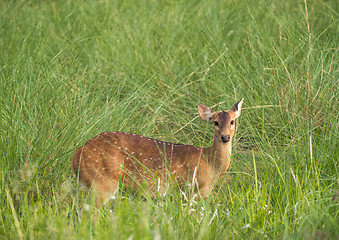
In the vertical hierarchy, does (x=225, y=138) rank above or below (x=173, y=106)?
above

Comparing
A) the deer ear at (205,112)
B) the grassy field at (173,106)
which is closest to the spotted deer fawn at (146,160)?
the deer ear at (205,112)

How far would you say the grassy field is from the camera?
10.4 feet

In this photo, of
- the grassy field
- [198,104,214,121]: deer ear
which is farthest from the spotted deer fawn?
the grassy field

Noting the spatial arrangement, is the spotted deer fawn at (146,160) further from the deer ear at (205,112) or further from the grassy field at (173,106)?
the grassy field at (173,106)

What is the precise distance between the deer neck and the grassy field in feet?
0.29

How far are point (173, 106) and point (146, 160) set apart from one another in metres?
1.44

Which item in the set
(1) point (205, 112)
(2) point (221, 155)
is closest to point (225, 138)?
(2) point (221, 155)

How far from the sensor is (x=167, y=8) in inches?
298

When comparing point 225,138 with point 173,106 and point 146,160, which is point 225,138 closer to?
point 146,160

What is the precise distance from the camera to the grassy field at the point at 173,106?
3.16m

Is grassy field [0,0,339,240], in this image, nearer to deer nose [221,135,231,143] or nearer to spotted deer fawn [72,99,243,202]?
spotted deer fawn [72,99,243,202]

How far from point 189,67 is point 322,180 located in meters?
2.49

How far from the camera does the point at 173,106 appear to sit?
17.8 ft

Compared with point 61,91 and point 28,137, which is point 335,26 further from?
point 28,137
